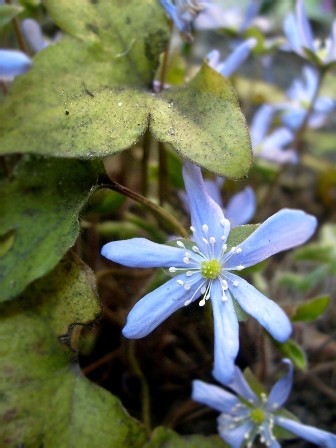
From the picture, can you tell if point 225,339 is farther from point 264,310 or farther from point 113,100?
point 113,100

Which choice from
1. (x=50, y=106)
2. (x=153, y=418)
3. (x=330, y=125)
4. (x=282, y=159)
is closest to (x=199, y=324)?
(x=153, y=418)

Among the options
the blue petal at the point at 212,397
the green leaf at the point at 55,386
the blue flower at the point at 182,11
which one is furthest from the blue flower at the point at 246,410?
the blue flower at the point at 182,11

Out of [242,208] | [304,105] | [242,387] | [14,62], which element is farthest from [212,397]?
[304,105]

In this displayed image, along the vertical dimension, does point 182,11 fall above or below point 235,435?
above

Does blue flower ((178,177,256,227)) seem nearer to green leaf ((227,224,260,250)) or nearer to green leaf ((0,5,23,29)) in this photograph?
green leaf ((227,224,260,250))

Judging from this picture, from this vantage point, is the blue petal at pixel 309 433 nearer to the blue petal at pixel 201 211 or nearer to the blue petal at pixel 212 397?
the blue petal at pixel 212 397

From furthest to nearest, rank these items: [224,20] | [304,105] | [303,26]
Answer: [304,105], [224,20], [303,26]

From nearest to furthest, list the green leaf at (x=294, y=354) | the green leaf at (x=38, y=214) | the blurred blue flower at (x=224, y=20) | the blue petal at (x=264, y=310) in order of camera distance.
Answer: the blue petal at (x=264, y=310)
the green leaf at (x=38, y=214)
the green leaf at (x=294, y=354)
the blurred blue flower at (x=224, y=20)
